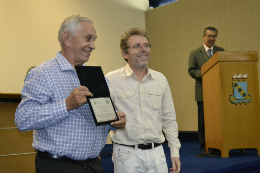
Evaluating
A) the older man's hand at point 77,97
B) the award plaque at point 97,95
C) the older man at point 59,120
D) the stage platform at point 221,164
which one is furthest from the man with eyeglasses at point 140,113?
the stage platform at point 221,164

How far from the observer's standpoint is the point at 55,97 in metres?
1.51

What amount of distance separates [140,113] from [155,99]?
16cm

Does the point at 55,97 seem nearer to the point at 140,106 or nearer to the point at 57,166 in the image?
the point at 57,166

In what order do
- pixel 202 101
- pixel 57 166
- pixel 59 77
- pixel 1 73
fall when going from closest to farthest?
pixel 57 166 → pixel 59 77 → pixel 202 101 → pixel 1 73

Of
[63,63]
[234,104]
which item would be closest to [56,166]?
[63,63]

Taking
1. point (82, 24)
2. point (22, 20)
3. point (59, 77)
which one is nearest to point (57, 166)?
point (59, 77)

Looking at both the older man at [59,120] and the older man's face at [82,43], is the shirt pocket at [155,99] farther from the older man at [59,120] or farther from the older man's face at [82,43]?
the older man's face at [82,43]

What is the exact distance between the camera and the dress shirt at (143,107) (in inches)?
81.1

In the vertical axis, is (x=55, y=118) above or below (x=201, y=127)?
above

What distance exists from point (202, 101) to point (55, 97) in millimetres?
3153

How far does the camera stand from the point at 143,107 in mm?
2123

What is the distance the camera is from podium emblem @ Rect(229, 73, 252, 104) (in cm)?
349

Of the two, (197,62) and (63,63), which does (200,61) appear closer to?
(197,62)

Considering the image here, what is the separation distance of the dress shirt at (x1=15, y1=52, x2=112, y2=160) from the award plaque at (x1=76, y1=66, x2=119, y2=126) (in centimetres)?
13
